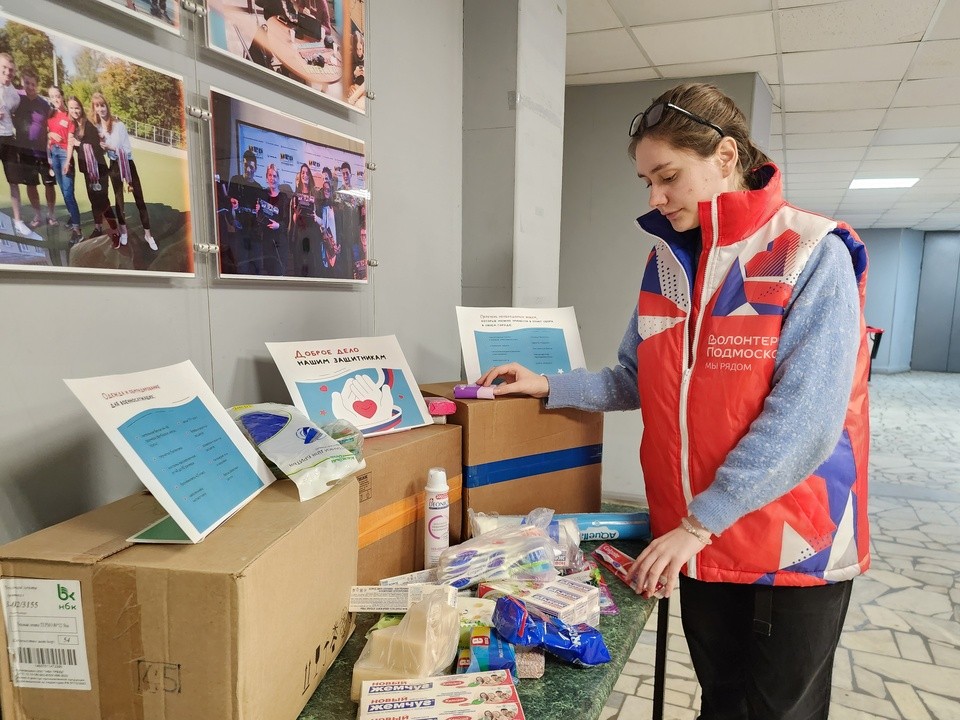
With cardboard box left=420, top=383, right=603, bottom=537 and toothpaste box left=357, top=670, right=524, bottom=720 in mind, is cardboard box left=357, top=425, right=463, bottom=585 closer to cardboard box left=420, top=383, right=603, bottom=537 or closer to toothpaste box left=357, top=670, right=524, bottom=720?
cardboard box left=420, top=383, right=603, bottom=537

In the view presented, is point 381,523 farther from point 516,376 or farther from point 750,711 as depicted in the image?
point 750,711

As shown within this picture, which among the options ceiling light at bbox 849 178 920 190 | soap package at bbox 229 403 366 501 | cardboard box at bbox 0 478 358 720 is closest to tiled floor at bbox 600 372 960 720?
soap package at bbox 229 403 366 501

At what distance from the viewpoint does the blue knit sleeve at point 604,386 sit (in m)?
1.28

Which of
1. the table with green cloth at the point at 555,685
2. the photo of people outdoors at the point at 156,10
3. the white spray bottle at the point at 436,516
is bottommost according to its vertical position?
the table with green cloth at the point at 555,685

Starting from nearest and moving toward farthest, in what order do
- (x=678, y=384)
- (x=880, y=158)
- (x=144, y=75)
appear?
1. (x=144, y=75)
2. (x=678, y=384)
3. (x=880, y=158)

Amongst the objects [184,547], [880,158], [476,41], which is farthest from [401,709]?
[880,158]

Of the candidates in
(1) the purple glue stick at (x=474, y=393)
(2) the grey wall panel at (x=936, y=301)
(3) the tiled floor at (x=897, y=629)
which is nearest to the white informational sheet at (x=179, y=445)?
(1) the purple glue stick at (x=474, y=393)

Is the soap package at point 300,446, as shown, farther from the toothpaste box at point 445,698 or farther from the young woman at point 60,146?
the young woman at point 60,146

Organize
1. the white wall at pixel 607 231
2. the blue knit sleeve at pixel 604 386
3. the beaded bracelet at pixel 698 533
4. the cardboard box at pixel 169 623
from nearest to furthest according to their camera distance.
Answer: the cardboard box at pixel 169 623, the beaded bracelet at pixel 698 533, the blue knit sleeve at pixel 604 386, the white wall at pixel 607 231

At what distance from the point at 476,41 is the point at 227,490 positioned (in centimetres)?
167

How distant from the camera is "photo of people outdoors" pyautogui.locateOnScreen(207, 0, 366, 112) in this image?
1058 mm

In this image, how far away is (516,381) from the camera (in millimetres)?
1300

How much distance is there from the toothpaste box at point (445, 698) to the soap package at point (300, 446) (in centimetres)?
25

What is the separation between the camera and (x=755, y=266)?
1.00 m
